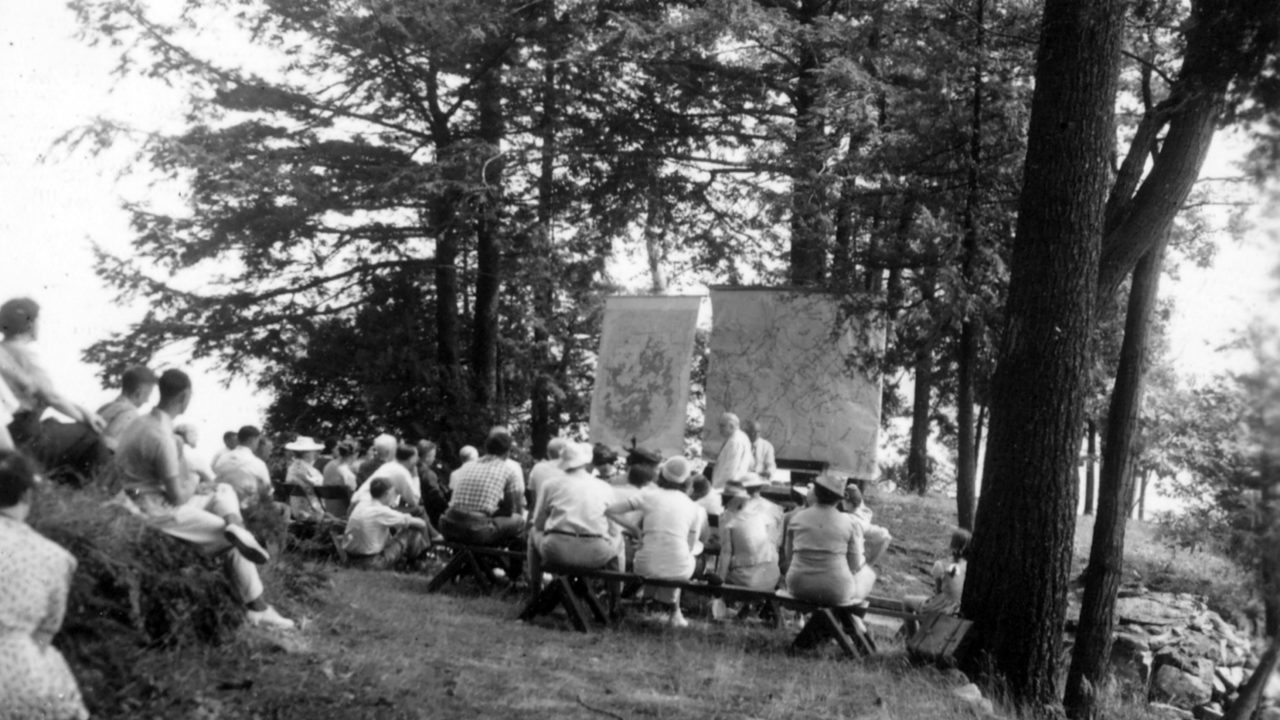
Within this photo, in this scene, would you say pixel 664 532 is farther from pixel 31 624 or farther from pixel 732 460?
pixel 31 624

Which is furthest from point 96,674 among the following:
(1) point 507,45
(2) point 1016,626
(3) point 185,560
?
(1) point 507,45

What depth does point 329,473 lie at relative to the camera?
15.5m

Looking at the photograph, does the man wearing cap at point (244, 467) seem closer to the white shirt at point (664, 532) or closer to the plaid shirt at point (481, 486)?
the plaid shirt at point (481, 486)

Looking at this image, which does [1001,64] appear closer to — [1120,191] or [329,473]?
[1120,191]

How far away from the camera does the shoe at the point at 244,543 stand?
691cm

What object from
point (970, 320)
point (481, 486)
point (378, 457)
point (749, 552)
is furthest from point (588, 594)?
point (970, 320)

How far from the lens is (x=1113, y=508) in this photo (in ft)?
36.4

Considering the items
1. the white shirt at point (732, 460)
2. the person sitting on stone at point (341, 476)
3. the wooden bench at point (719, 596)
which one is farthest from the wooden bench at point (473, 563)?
the white shirt at point (732, 460)

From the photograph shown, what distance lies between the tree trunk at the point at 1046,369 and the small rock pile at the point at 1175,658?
6.06 meters

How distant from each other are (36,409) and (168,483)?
101cm

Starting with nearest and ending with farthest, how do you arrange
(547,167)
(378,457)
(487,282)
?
(378,457) → (547,167) → (487,282)

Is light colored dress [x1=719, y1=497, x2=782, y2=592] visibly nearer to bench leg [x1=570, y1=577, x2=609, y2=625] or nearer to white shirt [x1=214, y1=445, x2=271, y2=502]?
bench leg [x1=570, y1=577, x2=609, y2=625]

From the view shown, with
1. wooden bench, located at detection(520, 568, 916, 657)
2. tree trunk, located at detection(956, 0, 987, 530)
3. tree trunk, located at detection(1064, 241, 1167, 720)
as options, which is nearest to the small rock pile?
tree trunk, located at detection(956, 0, 987, 530)

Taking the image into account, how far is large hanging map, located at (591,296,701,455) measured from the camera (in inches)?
710
